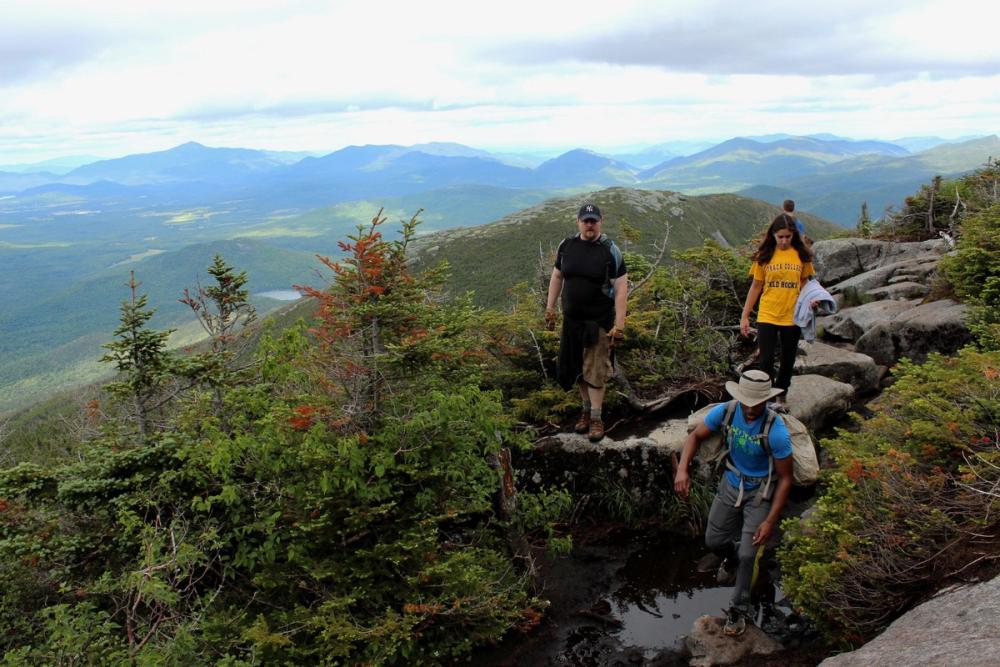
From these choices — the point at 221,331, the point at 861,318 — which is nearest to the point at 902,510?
the point at 861,318

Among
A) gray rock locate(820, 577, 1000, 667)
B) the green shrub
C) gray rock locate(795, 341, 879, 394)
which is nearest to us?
gray rock locate(820, 577, 1000, 667)

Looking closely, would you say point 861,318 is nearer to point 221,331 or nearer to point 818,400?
point 818,400

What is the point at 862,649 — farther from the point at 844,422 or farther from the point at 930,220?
the point at 930,220

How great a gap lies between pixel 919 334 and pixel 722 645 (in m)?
6.42

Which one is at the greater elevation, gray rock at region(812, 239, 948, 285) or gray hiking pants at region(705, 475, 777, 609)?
gray rock at region(812, 239, 948, 285)

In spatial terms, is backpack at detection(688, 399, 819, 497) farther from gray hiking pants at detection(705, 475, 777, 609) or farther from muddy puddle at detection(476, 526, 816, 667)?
muddy puddle at detection(476, 526, 816, 667)

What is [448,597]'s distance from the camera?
5.08 meters

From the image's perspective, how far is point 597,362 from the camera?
23.7ft

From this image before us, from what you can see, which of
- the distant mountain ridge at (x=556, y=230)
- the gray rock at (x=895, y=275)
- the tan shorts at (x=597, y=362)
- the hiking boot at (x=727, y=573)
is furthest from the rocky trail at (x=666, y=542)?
the distant mountain ridge at (x=556, y=230)

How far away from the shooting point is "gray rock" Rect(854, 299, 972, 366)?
27.6ft

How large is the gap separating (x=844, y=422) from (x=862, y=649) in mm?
5070

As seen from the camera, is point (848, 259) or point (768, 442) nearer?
point (768, 442)

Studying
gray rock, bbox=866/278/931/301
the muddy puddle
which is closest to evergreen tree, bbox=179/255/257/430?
the muddy puddle

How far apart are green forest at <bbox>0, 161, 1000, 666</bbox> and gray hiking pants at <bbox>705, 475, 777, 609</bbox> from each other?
0.37 m
